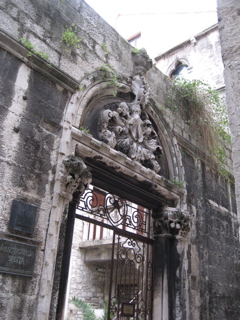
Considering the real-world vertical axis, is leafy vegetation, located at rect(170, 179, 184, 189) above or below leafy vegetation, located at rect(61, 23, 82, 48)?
below

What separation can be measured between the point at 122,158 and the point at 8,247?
6.86ft

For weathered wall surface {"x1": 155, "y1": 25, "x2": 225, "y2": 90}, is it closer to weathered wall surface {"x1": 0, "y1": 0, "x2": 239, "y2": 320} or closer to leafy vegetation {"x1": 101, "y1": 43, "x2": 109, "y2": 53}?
weathered wall surface {"x1": 0, "y1": 0, "x2": 239, "y2": 320}

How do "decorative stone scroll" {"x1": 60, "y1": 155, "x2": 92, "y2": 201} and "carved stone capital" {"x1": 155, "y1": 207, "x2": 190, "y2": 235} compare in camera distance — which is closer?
"decorative stone scroll" {"x1": 60, "y1": 155, "x2": 92, "y2": 201}

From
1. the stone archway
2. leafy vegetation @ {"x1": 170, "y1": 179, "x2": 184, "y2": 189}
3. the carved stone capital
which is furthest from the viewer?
leafy vegetation @ {"x1": 170, "y1": 179, "x2": 184, "y2": 189}

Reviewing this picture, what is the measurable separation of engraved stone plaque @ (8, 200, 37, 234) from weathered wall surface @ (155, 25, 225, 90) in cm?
886

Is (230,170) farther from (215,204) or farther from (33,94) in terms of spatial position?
(33,94)

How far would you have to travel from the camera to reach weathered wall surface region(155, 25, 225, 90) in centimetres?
1169

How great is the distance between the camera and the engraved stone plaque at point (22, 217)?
11.0 feet

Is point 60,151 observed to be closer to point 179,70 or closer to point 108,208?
point 108,208

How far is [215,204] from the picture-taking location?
6637 mm

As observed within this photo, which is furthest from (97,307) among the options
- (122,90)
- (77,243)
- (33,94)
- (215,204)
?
(33,94)

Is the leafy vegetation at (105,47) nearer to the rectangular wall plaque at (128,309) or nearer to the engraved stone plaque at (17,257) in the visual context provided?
the engraved stone plaque at (17,257)

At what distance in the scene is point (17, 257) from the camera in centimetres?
328

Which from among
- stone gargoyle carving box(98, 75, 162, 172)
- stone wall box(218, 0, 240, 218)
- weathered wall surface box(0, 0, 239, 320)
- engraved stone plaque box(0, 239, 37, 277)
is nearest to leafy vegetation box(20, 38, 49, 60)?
weathered wall surface box(0, 0, 239, 320)
